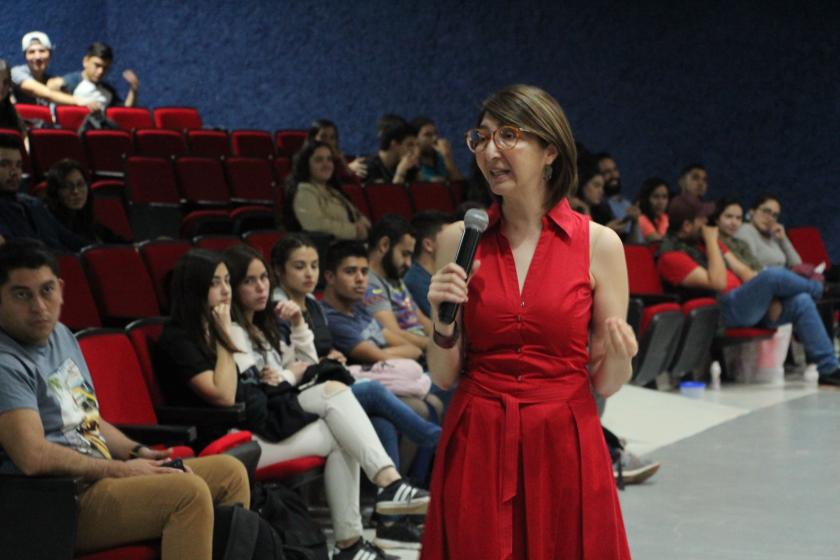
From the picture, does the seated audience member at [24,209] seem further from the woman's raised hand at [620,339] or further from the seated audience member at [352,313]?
the woman's raised hand at [620,339]

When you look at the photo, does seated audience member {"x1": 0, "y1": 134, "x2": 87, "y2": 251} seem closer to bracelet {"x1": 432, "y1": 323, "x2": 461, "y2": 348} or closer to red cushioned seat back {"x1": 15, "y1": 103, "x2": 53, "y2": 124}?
red cushioned seat back {"x1": 15, "y1": 103, "x2": 53, "y2": 124}

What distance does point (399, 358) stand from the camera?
4.22m

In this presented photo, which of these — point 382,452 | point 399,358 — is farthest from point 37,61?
point 382,452

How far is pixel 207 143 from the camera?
26.4ft

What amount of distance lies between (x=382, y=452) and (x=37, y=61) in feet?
19.0

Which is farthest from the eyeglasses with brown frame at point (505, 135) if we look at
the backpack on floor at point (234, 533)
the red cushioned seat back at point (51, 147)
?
the red cushioned seat back at point (51, 147)

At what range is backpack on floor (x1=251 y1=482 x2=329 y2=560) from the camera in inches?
122

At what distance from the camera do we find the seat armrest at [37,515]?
8.05 ft

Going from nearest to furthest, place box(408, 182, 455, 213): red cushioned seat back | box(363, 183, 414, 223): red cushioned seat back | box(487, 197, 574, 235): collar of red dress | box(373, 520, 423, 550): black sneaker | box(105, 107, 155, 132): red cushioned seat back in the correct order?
box(487, 197, 574, 235): collar of red dress → box(373, 520, 423, 550): black sneaker → box(363, 183, 414, 223): red cushioned seat back → box(408, 182, 455, 213): red cushioned seat back → box(105, 107, 155, 132): red cushioned seat back

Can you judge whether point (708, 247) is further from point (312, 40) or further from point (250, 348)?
point (312, 40)

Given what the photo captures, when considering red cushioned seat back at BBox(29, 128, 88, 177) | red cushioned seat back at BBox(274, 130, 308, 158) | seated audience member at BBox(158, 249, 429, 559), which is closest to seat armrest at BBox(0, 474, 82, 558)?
seated audience member at BBox(158, 249, 429, 559)

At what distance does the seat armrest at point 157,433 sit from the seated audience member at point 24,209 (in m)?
1.80

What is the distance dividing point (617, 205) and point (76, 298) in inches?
184

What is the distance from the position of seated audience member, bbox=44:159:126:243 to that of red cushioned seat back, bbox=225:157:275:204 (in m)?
1.98
